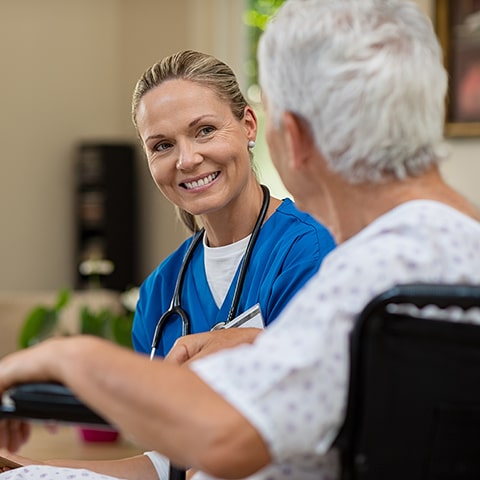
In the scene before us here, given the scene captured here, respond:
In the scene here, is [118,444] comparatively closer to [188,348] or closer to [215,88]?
[215,88]

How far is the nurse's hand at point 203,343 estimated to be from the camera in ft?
5.20

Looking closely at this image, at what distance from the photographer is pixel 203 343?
1627 mm

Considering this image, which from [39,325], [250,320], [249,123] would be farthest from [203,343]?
[39,325]

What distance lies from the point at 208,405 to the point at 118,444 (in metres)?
4.39

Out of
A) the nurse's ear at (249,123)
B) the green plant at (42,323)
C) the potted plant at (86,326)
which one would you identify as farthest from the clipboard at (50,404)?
the green plant at (42,323)

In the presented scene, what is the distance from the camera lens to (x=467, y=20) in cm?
596

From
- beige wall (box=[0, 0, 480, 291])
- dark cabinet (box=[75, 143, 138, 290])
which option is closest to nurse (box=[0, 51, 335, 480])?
beige wall (box=[0, 0, 480, 291])

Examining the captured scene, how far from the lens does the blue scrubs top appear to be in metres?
1.89

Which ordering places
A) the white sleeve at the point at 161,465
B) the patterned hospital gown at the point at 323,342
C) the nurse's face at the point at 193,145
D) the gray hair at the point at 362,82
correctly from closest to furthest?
the patterned hospital gown at the point at 323,342 < the gray hair at the point at 362,82 < the white sleeve at the point at 161,465 < the nurse's face at the point at 193,145

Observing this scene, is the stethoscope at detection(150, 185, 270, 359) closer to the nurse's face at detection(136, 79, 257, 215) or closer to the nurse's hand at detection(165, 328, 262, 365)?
the nurse's face at detection(136, 79, 257, 215)

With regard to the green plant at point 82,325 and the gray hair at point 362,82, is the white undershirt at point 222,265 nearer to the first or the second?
the gray hair at point 362,82

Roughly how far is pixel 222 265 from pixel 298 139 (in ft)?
2.74

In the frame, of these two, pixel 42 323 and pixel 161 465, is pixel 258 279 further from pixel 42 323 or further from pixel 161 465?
pixel 42 323

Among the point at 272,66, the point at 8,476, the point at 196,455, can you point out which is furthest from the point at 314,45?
the point at 8,476
